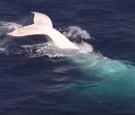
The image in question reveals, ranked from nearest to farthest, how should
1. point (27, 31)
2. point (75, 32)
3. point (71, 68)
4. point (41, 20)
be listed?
1. point (71, 68)
2. point (27, 31)
3. point (41, 20)
4. point (75, 32)

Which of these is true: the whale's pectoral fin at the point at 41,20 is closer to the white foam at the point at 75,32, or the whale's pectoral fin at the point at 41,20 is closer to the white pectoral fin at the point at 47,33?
the white pectoral fin at the point at 47,33

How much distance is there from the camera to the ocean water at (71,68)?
2069 cm

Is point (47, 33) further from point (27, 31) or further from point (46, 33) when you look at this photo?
point (27, 31)

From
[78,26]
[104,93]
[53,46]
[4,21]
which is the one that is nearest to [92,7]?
[78,26]

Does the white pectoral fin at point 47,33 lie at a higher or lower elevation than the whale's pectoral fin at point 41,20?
lower

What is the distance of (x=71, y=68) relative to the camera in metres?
23.7

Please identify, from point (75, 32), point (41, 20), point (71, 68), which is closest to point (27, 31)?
point (41, 20)

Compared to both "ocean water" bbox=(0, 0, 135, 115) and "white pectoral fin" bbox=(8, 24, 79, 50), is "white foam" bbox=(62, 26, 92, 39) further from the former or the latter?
"white pectoral fin" bbox=(8, 24, 79, 50)

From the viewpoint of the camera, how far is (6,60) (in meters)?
24.0

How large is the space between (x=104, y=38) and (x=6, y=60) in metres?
5.53

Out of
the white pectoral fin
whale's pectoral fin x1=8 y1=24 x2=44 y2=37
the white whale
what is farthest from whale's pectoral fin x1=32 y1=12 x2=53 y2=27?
whale's pectoral fin x1=8 y1=24 x2=44 y2=37

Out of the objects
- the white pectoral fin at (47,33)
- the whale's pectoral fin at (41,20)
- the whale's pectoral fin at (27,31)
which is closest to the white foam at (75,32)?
the whale's pectoral fin at (41,20)

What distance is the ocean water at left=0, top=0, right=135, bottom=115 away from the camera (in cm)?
2069

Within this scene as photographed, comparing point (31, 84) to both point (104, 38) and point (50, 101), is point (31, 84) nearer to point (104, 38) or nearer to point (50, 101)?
point (50, 101)
